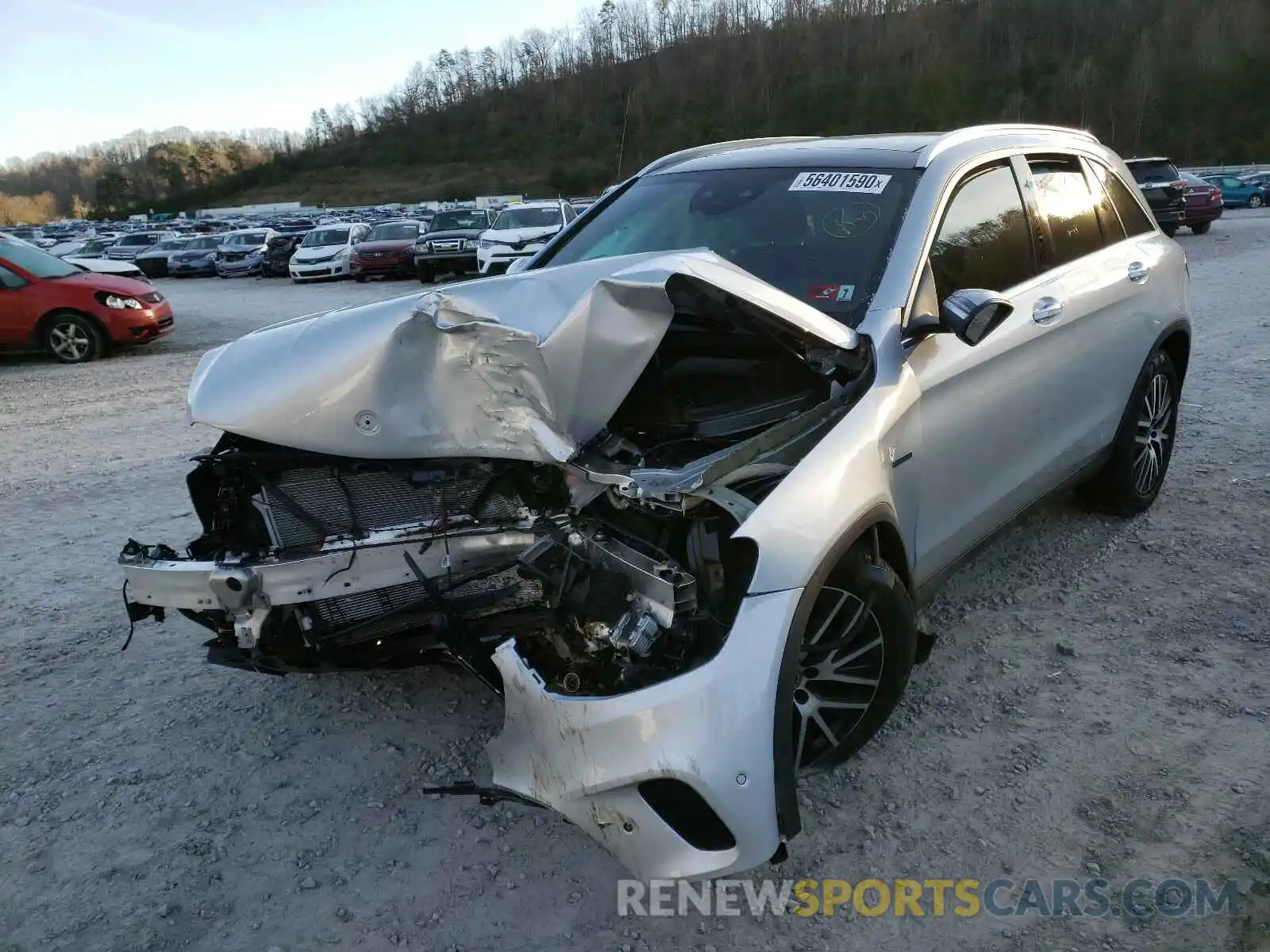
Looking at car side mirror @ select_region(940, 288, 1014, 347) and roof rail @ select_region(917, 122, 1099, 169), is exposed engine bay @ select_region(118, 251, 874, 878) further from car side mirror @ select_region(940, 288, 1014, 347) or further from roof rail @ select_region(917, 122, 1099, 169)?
roof rail @ select_region(917, 122, 1099, 169)

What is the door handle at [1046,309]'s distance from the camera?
12.0 feet

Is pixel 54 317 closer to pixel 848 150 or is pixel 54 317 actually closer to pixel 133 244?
pixel 848 150

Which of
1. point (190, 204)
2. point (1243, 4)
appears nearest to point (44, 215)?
point (190, 204)

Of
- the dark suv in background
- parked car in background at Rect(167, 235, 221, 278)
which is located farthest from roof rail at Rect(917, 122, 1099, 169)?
parked car in background at Rect(167, 235, 221, 278)

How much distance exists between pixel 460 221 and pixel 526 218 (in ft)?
13.1

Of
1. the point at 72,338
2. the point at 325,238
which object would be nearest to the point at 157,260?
the point at 325,238

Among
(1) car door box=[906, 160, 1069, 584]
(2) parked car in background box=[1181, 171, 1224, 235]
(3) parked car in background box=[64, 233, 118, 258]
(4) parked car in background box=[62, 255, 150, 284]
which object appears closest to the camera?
(1) car door box=[906, 160, 1069, 584]

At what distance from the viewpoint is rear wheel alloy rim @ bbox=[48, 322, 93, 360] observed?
463 inches

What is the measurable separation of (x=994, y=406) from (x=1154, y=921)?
177cm

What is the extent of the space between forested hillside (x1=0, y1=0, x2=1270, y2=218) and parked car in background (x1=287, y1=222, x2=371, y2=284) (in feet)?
127

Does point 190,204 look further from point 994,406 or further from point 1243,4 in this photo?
point 994,406

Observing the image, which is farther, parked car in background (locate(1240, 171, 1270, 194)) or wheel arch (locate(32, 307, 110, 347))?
parked car in background (locate(1240, 171, 1270, 194))

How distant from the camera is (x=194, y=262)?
2884cm

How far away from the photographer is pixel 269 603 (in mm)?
2561
